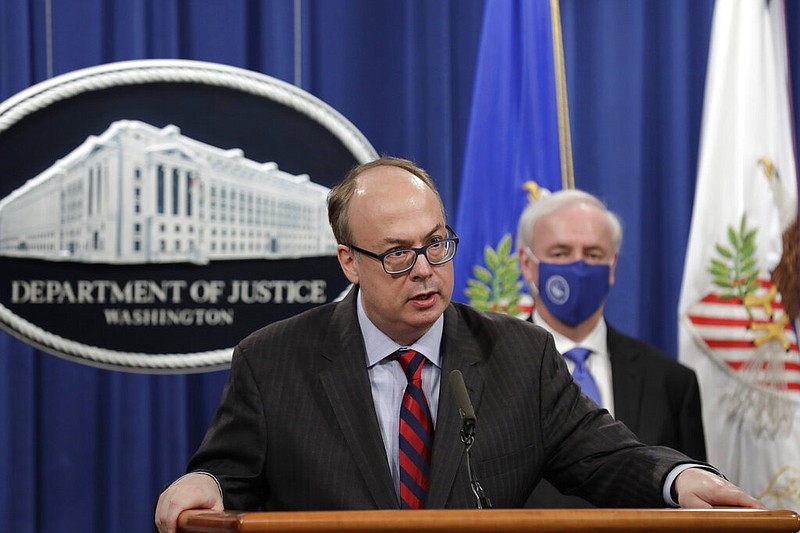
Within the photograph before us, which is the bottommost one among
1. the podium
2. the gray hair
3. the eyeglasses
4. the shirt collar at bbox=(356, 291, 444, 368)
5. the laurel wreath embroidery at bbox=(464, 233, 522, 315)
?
the podium

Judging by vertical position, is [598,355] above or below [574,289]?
below

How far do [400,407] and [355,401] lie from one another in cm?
9

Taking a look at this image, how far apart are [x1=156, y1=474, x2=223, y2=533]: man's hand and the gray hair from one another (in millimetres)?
1959

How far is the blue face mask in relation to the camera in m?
3.29

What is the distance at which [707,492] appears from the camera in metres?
1.61

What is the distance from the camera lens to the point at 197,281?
12.0 ft

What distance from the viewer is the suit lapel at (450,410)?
182cm

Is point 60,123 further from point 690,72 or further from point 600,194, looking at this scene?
point 690,72

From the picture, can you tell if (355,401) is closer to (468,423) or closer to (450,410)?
(450,410)

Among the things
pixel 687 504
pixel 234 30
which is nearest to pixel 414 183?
pixel 687 504

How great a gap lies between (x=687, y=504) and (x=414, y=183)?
782 millimetres

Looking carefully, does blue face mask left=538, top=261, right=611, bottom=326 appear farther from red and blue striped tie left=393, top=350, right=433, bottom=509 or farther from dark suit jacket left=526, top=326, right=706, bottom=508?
red and blue striped tie left=393, top=350, right=433, bottom=509


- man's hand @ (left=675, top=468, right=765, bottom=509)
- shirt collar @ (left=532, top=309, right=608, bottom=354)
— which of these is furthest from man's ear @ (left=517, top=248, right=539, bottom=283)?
man's hand @ (left=675, top=468, right=765, bottom=509)

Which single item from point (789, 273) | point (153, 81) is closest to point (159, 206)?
point (153, 81)
